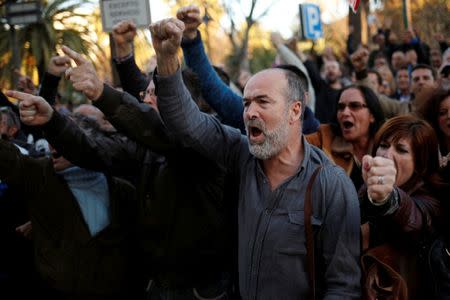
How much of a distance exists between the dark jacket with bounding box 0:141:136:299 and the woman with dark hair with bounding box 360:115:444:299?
5.35 ft

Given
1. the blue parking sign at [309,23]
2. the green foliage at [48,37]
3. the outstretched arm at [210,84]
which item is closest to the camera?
the outstretched arm at [210,84]

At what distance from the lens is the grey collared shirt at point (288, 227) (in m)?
2.36

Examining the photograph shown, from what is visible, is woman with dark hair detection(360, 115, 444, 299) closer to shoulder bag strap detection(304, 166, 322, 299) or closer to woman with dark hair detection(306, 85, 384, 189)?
shoulder bag strap detection(304, 166, 322, 299)

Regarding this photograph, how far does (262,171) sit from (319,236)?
39cm

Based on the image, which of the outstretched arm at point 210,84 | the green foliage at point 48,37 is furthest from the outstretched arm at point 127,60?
the green foliage at point 48,37

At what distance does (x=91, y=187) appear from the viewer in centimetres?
360

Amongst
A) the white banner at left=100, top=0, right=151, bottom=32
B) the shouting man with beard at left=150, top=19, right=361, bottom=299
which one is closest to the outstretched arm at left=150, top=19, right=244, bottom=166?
the shouting man with beard at left=150, top=19, right=361, bottom=299

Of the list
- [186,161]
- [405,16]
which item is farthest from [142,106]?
[405,16]

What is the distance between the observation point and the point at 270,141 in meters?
2.49

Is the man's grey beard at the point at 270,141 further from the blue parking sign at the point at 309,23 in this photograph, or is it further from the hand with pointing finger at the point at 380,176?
the blue parking sign at the point at 309,23

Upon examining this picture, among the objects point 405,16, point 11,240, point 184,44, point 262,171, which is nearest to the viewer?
point 262,171

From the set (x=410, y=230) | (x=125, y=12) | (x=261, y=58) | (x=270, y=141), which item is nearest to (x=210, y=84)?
(x=270, y=141)

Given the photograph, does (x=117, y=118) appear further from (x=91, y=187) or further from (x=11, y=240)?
(x=11, y=240)

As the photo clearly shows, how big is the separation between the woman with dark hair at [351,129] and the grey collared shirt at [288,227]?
4.36 feet
